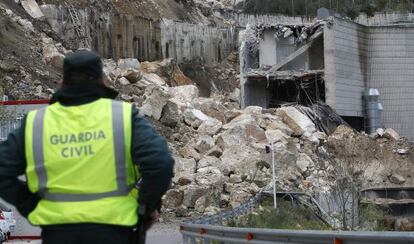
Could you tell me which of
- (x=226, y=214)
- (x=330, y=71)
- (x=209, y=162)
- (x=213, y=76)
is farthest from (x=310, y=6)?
(x=226, y=214)

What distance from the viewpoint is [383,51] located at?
49.8 metres

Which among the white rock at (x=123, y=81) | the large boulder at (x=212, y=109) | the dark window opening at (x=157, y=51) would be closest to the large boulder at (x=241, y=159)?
the large boulder at (x=212, y=109)

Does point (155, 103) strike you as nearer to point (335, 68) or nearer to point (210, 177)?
point (210, 177)

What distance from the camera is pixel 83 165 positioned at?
152 inches

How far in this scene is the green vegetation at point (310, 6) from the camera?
8903 cm

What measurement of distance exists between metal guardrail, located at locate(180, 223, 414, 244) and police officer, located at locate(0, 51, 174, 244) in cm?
358

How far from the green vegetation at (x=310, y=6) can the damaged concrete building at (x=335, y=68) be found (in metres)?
37.8

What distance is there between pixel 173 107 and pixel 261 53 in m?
12.2

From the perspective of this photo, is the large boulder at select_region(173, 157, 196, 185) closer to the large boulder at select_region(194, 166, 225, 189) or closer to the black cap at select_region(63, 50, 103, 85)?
the large boulder at select_region(194, 166, 225, 189)

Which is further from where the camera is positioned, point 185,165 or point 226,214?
point 185,165

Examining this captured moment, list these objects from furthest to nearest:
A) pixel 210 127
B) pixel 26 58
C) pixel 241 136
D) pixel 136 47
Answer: pixel 136 47, pixel 26 58, pixel 210 127, pixel 241 136

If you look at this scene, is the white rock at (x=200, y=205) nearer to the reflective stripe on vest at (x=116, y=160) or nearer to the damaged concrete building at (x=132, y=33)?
the damaged concrete building at (x=132, y=33)

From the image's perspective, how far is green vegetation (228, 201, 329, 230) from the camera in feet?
59.6

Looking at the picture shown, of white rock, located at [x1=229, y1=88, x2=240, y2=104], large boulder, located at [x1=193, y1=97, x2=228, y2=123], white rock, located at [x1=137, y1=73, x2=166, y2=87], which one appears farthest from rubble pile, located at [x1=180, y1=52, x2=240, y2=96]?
large boulder, located at [x1=193, y1=97, x2=228, y2=123]
